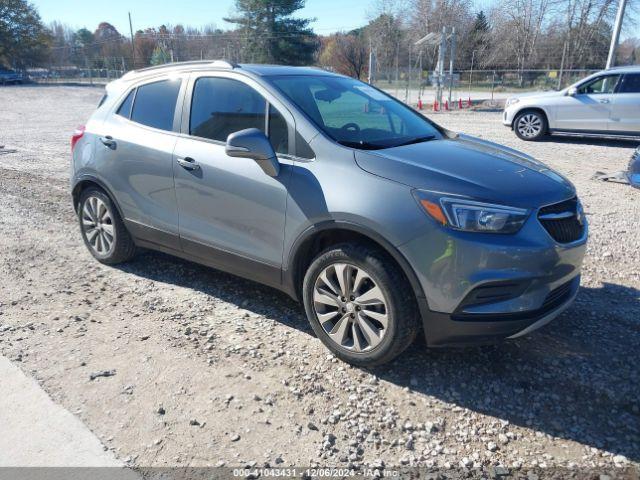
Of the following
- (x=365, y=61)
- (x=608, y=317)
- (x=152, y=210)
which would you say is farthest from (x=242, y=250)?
(x=365, y=61)

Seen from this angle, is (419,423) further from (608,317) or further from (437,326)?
(608,317)

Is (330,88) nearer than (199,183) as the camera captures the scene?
No

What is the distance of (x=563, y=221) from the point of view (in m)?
3.06

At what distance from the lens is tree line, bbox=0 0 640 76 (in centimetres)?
4500

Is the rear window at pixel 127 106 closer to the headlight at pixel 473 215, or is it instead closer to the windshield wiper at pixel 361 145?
the windshield wiper at pixel 361 145

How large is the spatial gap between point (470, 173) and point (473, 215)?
379mm

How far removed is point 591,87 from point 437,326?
11649 millimetres

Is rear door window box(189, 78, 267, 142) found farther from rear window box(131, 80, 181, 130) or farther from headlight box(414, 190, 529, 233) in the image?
headlight box(414, 190, 529, 233)

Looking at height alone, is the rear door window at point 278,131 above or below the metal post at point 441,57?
below

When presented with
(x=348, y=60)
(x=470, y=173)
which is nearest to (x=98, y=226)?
(x=470, y=173)

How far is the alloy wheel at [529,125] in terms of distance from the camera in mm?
12594

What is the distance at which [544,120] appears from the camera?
12.5 metres

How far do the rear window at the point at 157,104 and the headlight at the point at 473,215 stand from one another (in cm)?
234

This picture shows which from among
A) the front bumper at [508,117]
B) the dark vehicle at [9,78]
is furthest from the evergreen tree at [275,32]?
the front bumper at [508,117]
